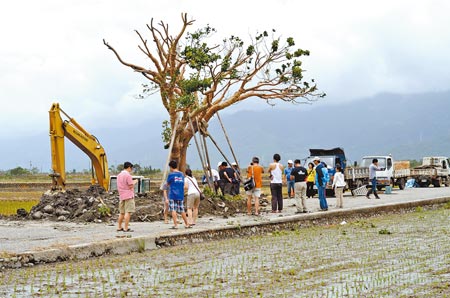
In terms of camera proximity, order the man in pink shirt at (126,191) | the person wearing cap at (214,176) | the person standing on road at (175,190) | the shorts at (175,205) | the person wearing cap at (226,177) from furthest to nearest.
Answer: the person wearing cap at (226,177)
the person wearing cap at (214,176)
the shorts at (175,205)
the person standing on road at (175,190)
the man in pink shirt at (126,191)

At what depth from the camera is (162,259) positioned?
13.8 m

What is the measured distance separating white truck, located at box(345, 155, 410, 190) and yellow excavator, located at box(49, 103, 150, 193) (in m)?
15.5

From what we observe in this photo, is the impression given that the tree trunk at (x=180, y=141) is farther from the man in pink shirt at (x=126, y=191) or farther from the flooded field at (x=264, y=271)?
the flooded field at (x=264, y=271)

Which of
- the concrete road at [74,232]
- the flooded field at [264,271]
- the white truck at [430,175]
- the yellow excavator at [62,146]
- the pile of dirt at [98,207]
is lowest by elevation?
the flooded field at [264,271]

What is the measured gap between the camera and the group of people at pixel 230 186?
17406mm

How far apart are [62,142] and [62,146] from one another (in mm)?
133

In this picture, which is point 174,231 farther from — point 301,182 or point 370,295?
point 370,295

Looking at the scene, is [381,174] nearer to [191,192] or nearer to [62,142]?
[62,142]

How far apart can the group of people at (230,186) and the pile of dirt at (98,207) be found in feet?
3.13

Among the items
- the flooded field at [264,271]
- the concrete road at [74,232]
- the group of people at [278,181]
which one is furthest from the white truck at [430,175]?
the flooded field at [264,271]

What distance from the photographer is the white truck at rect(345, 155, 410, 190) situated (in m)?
38.4

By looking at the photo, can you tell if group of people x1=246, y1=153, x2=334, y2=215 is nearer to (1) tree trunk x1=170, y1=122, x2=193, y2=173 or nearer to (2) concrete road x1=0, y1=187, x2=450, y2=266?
(2) concrete road x1=0, y1=187, x2=450, y2=266

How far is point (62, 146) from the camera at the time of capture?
81.0 feet

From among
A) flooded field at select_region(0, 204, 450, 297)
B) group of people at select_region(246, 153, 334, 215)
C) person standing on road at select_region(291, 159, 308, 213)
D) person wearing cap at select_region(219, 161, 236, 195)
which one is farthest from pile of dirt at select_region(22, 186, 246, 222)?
flooded field at select_region(0, 204, 450, 297)
